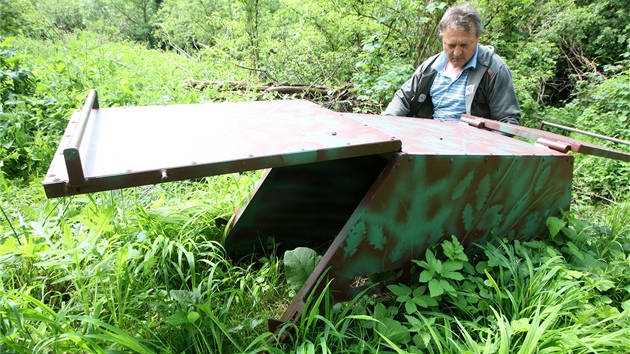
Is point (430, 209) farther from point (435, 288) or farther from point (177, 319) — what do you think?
point (177, 319)

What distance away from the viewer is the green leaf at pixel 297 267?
6.21 feet

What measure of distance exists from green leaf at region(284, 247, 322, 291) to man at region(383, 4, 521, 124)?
1.86 m

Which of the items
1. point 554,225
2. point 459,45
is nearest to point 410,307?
point 554,225

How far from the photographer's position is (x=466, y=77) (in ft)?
10.1

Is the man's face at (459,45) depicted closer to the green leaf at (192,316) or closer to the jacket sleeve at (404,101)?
the jacket sleeve at (404,101)

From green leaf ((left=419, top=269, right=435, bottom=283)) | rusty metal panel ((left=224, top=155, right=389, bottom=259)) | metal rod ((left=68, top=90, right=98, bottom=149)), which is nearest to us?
metal rod ((left=68, top=90, right=98, bottom=149))

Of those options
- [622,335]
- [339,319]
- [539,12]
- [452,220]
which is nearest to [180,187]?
[339,319]

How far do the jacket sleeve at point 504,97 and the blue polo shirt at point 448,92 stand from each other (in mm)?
211

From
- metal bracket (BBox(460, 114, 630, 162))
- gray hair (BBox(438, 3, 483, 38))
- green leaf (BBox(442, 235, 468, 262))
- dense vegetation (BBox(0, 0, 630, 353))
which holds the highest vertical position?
gray hair (BBox(438, 3, 483, 38))

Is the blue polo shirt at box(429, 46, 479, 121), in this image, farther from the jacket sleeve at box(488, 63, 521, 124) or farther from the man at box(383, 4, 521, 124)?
the jacket sleeve at box(488, 63, 521, 124)

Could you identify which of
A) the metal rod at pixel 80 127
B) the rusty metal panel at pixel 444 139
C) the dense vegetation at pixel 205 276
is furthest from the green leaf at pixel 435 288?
the metal rod at pixel 80 127

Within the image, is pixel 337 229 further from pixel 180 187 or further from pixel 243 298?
pixel 180 187

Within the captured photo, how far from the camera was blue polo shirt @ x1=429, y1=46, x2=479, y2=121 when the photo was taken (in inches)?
122

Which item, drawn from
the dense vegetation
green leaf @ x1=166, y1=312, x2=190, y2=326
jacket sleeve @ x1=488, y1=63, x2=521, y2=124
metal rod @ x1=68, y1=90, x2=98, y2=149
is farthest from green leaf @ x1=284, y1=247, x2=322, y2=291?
jacket sleeve @ x1=488, y1=63, x2=521, y2=124
